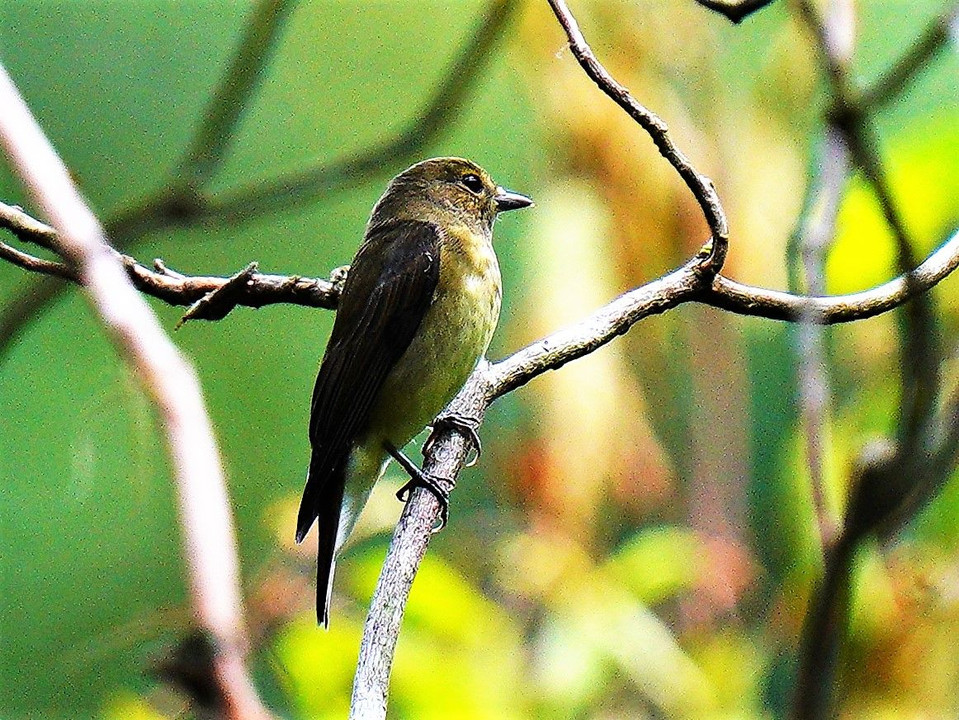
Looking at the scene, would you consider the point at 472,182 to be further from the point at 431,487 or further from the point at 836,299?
the point at 836,299

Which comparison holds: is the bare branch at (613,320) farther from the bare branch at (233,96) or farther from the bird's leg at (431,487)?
the bare branch at (233,96)

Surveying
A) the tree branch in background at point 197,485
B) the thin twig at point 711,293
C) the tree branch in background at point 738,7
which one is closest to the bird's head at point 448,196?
the thin twig at point 711,293

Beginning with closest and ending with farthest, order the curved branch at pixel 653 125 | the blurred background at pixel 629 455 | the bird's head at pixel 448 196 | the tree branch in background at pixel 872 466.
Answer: the tree branch in background at pixel 872 466 < the curved branch at pixel 653 125 < the blurred background at pixel 629 455 < the bird's head at pixel 448 196

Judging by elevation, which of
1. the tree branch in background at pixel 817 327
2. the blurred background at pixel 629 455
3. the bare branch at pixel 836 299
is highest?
the tree branch in background at pixel 817 327

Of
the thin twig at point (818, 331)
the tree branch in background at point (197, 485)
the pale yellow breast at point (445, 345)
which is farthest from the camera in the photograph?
the pale yellow breast at point (445, 345)

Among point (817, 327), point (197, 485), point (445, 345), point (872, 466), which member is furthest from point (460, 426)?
point (197, 485)

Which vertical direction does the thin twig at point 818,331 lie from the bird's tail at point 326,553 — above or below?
above

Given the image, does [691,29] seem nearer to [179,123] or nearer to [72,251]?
[72,251]

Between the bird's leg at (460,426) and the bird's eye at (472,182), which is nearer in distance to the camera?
the bird's leg at (460,426)
